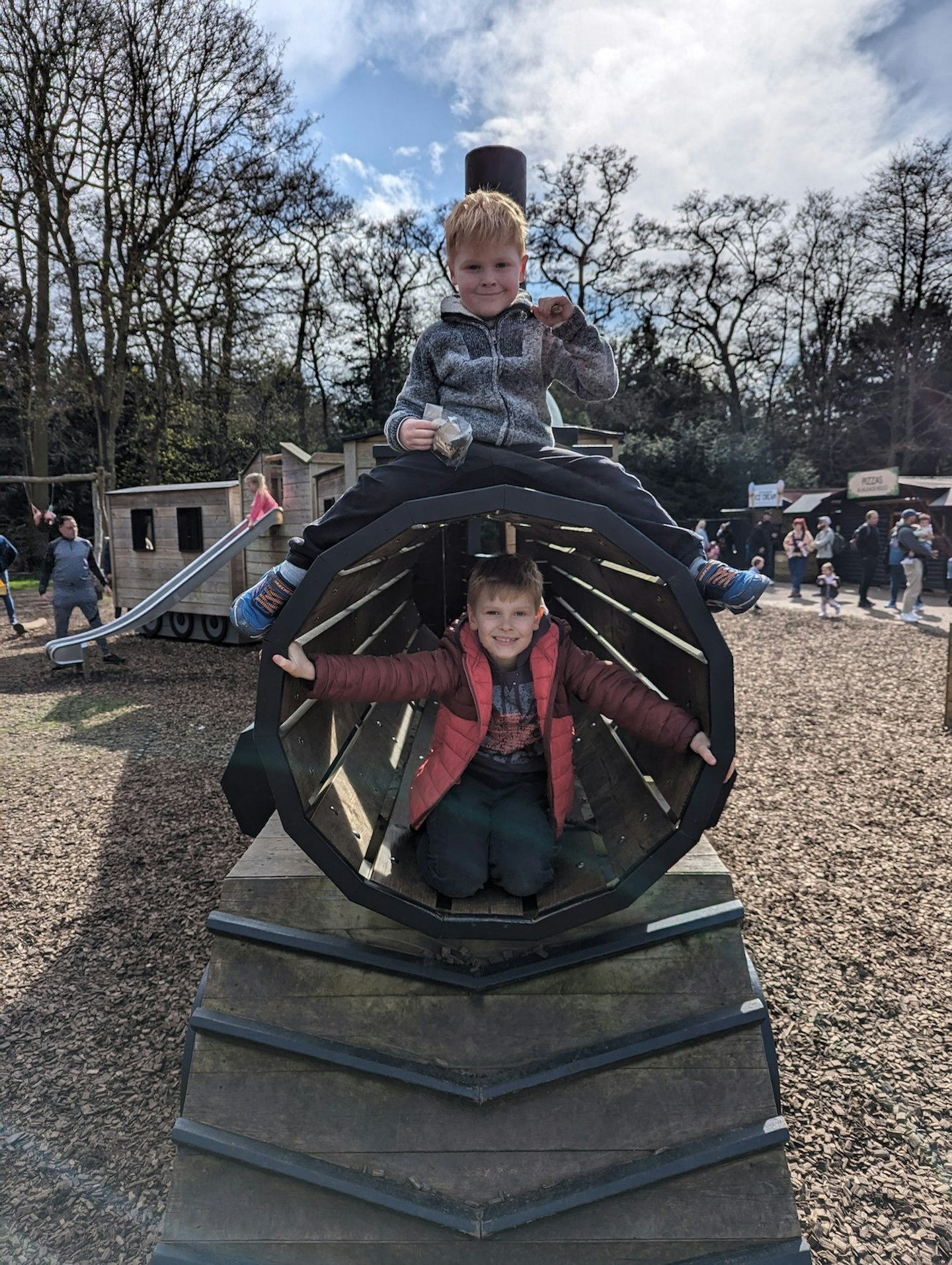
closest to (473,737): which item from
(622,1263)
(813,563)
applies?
(622,1263)

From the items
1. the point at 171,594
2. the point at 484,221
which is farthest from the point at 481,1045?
the point at 171,594

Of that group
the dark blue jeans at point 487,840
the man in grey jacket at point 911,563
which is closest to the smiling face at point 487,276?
the dark blue jeans at point 487,840

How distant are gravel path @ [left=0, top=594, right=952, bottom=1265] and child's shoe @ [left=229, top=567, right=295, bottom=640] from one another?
1.85 meters

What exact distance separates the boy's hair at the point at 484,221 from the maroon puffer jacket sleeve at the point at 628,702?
1.49m

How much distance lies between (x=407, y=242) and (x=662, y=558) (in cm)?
3360

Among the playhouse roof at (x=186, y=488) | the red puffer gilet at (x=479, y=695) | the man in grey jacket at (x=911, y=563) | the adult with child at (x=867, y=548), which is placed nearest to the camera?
the red puffer gilet at (x=479, y=695)

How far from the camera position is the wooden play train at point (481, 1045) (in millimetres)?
2072

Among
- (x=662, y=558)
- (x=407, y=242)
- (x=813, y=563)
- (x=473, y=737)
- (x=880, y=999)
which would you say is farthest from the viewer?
(x=407, y=242)

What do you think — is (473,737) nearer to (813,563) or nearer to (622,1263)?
(622,1263)

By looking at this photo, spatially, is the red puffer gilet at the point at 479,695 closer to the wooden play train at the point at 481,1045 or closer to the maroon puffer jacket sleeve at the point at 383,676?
the maroon puffer jacket sleeve at the point at 383,676

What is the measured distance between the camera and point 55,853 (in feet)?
16.4

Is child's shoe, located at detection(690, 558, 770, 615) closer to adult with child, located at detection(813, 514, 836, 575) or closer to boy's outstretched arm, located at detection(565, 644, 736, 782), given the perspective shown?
boy's outstretched arm, located at detection(565, 644, 736, 782)

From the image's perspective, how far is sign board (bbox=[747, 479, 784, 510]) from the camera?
25.2 metres

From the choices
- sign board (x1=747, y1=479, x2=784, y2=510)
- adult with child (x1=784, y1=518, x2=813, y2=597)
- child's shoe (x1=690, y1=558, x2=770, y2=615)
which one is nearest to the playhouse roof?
child's shoe (x1=690, y1=558, x2=770, y2=615)
